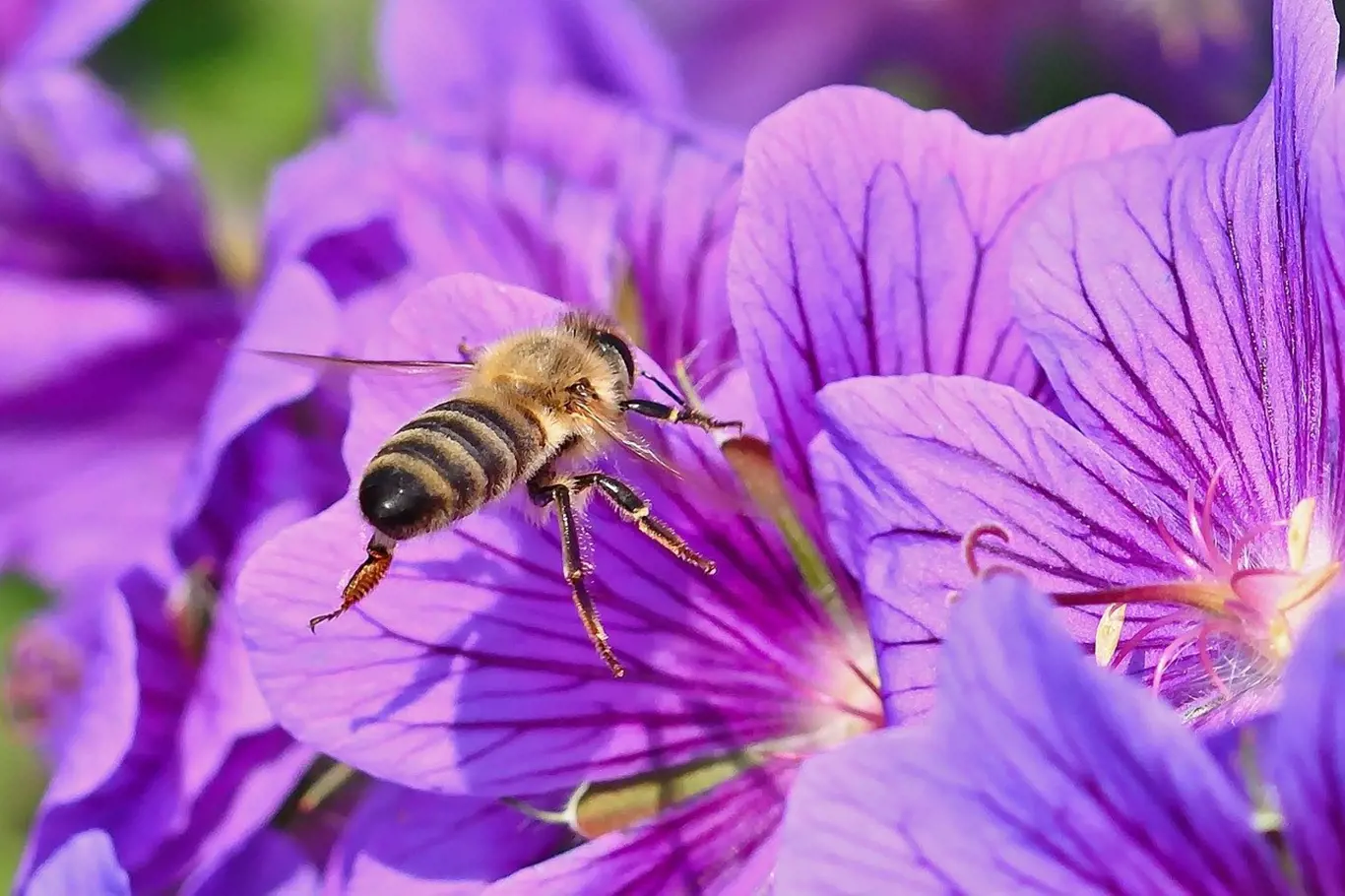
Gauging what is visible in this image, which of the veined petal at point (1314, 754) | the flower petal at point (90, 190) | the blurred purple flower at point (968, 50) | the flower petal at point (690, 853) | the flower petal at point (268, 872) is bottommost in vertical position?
the veined petal at point (1314, 754)

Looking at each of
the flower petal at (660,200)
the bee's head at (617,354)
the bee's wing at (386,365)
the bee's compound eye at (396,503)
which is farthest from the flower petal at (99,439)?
the bee's compound eye at (396,503)

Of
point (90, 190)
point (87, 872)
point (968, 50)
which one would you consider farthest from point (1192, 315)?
point (968, 50)

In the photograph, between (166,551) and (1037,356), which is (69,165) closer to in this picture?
(166,551)

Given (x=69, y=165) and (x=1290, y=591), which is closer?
(x=1290, y=591)

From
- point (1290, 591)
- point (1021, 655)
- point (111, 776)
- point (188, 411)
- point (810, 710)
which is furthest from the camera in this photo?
point (188, 411)

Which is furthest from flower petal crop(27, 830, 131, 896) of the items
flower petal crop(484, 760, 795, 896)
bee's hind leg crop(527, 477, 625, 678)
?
bee's hind leg crop(527, 477, 625, 678)

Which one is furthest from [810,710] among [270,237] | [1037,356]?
[270,237]

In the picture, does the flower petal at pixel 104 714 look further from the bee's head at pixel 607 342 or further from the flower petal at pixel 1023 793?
the flower petal at pixel 1023 793

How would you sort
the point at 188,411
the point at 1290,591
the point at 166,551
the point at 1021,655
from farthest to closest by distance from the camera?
the point at 188,411 < the point at 166,551 < the point at 1290,591 < the point at 1021,655
